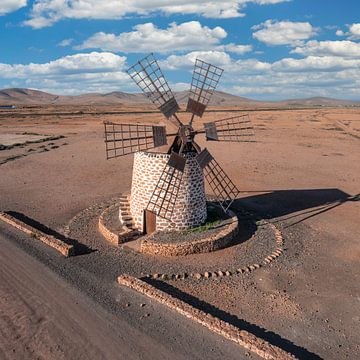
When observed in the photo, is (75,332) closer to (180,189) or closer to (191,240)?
(191,240)

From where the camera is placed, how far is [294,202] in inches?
888

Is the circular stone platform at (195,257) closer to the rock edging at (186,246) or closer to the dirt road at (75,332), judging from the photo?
the rock edging at (186,246)

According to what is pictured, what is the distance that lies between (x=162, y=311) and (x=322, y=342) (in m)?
4.63

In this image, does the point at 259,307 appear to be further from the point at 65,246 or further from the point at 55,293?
the point at 65,246

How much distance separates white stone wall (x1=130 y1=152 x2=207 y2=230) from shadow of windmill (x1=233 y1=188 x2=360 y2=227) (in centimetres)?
528

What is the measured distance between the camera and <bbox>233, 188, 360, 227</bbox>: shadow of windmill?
2045 centimetres

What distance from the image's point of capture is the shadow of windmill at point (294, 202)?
20453 millimetres

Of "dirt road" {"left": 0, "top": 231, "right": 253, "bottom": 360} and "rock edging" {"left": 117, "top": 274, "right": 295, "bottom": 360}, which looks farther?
"dirt road" {"left": 0, "top": 231, "right": 253, "bottom": 360}

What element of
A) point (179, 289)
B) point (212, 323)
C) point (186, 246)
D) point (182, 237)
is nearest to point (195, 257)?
point (186, 246)

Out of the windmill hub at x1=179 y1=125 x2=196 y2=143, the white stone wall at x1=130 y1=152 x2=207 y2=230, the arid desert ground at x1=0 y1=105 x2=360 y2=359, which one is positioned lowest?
the arid desert ground at x1=0 y1=105 x2=360 y2=359

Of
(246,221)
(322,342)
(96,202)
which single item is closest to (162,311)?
(322,342)

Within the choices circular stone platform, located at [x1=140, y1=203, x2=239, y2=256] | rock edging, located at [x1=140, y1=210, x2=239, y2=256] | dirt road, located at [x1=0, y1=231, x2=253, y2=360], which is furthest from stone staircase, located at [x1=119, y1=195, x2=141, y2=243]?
dirt road, located at [x1=0, y1=231, x2=253, y2=360]

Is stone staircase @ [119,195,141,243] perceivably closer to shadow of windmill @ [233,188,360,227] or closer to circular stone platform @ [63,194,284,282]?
circular stone platform @ [63,194,284,282]

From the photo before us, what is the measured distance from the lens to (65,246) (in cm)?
1516
